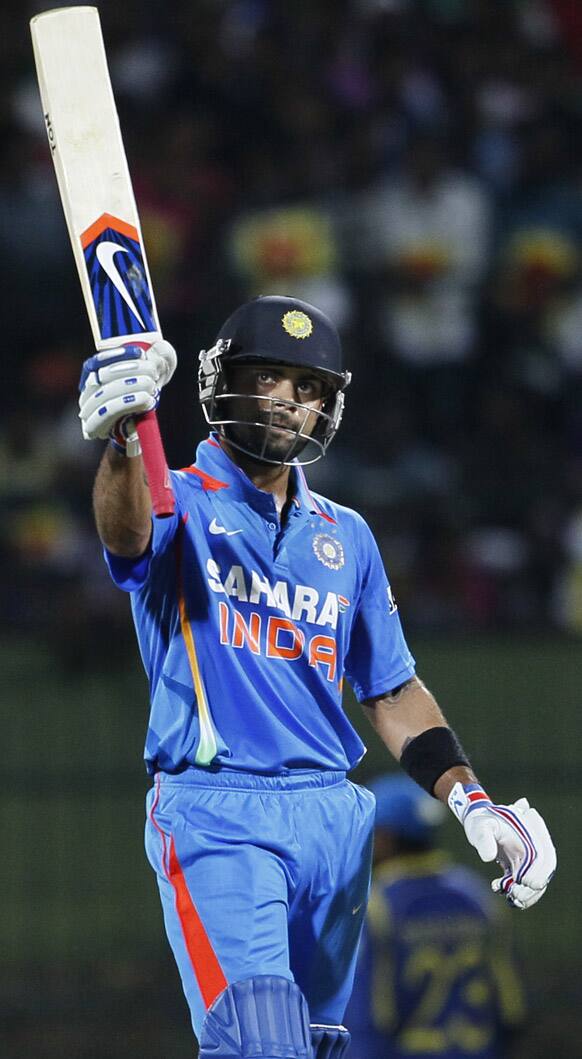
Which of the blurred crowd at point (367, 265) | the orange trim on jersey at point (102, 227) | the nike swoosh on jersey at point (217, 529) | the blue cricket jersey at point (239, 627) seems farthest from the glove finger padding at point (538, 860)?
the blurred crowd at point (367, 265)

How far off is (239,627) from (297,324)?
0.71 metres

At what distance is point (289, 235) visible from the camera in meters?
8.90

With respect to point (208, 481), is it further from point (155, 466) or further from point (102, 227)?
point (102, 227)

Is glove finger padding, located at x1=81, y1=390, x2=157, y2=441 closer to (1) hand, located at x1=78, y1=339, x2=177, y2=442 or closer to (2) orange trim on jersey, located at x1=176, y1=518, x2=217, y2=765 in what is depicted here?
(1) hand, located at x1=78, y1=339, x2=177, y2=442

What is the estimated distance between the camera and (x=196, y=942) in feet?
11.9

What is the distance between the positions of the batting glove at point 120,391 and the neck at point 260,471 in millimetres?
546

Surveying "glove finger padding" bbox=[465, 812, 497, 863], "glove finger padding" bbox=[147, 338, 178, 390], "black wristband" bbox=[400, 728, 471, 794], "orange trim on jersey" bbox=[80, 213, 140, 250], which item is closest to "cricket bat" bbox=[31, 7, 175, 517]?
"orange trim on jersey" bbox=[80, 213, 140, 250]

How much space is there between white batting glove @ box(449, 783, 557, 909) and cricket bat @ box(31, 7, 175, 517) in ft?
4.33

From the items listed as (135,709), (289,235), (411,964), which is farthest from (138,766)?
(289,235)

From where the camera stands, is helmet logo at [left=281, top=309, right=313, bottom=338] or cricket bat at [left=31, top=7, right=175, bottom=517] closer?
cricket bat at [left=31, top=7, right=175, bottom=517]

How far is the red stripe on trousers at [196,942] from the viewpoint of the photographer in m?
3.59

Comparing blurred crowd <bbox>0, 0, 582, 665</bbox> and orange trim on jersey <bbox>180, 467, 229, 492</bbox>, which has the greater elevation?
blurred crowd <bbox>0, 0, 582, 665</bbox>

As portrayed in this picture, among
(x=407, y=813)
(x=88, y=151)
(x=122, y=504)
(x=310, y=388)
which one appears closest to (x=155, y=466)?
(x=122, y=504)

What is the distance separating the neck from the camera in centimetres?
401
